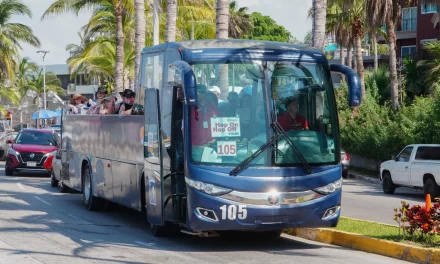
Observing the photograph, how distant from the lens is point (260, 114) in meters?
12.7

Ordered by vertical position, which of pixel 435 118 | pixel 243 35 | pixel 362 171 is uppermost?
pixel 243 35

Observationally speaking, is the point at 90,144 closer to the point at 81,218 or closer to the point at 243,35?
the point at 81,218

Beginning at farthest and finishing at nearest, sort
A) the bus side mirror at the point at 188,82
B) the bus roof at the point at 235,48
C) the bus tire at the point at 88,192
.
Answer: the bus tire at the point at 88,192 < the bus roof at the point at 235,48 < the bus side mirror at the point at 188,82

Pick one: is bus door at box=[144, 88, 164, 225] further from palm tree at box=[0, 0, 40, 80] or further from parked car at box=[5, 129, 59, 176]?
palm tree at box=[0, 0, 40, 80]

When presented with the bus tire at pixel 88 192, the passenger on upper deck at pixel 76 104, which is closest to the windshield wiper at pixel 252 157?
the bus tire at pixel 88 192

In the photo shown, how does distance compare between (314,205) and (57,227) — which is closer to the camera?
(314,205)

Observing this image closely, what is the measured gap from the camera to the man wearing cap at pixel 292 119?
12727 millimetres

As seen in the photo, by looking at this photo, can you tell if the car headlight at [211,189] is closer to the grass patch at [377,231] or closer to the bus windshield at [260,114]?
the bus windshield at [260,114]

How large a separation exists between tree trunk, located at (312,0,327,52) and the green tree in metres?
93.8

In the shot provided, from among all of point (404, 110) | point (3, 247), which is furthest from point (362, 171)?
point (3, 247)

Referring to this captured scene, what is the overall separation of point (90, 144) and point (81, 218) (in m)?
2.39

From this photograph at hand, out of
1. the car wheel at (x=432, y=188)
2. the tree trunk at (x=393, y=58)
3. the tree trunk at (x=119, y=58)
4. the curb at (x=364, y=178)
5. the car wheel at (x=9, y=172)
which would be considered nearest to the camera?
the car wheel at (x=432, y=188)

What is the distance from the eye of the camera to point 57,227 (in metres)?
15.5

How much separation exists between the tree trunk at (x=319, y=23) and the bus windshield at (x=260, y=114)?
4410mm
